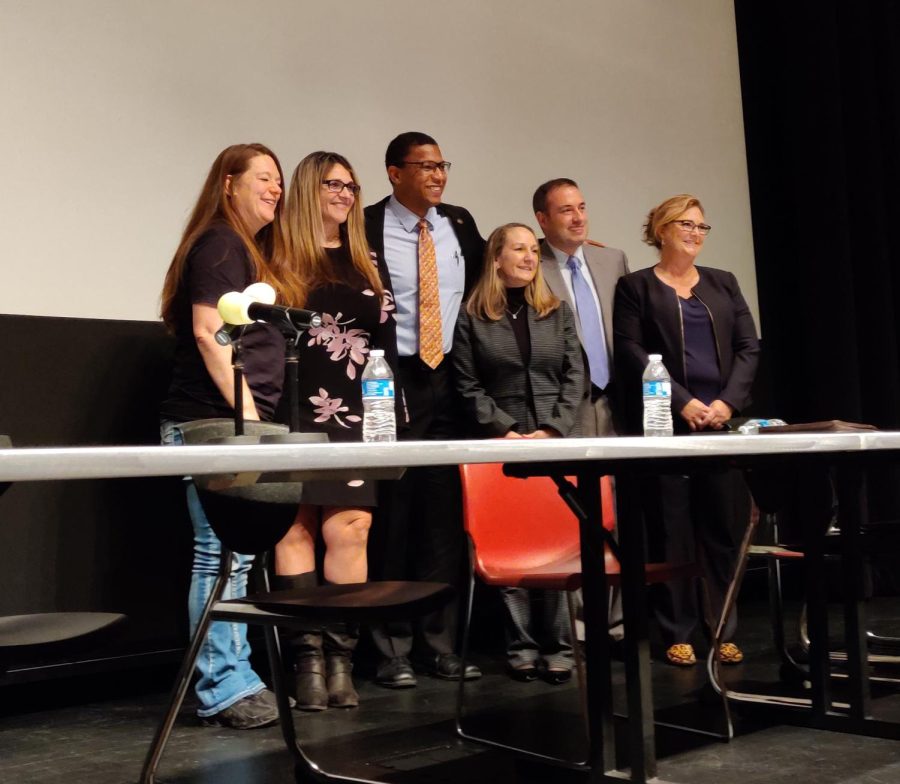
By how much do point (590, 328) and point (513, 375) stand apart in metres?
0.47

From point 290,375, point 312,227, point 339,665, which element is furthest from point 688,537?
point 290,375

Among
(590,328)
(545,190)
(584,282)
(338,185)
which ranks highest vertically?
(545,190)

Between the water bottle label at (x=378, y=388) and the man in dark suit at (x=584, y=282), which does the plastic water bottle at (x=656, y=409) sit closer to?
the water bottle label at (x=378, y=388)

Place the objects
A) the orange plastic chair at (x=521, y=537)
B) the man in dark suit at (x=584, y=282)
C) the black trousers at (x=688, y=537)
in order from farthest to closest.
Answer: the man in dark suit at (x=584, y=282)
the black trousers at (x=688, y=537)
the orange plastic chair at (x=521, y=537)

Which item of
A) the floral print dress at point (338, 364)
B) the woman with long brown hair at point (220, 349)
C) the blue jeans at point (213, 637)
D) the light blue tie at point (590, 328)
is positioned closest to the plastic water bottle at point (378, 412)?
the woman with long brown hair at point (220, 349)

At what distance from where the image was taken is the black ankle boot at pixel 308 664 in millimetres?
2793

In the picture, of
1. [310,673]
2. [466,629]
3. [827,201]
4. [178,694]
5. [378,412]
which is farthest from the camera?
[827,201]

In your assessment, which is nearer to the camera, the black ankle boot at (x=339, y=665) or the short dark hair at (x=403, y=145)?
the black ankle boot at (x=339, y=665)

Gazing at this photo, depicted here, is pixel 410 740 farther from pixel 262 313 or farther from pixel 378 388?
pixel 262 313

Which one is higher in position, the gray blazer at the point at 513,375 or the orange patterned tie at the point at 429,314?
the orange patterned tie at the point at 429,314

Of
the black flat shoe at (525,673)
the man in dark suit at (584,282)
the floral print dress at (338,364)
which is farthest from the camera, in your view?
the man in dark suit at (584,282)

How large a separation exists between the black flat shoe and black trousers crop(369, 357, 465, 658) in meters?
0.21

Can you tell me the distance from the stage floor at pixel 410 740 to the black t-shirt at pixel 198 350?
0.76 metres

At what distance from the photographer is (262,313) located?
179 centimetres
